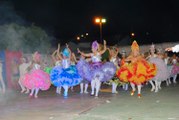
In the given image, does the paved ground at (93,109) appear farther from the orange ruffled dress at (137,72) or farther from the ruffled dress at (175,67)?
the ruffled dress at (175,67)

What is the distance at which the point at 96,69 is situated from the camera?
14508 millimetres

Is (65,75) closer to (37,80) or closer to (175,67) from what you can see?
(37,80)

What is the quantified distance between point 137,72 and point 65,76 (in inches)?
112

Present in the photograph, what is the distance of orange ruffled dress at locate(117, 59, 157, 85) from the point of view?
555 inches

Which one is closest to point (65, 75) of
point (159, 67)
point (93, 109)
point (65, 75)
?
point (65, 75)

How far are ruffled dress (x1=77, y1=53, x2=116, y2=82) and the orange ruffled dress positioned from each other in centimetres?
53

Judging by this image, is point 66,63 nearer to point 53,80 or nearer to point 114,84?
point 53,80

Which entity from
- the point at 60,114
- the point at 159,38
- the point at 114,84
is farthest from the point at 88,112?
the point at 159,38

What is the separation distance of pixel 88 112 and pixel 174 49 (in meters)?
3.04

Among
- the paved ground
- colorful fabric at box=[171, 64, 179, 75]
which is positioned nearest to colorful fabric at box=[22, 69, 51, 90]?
the paved ground

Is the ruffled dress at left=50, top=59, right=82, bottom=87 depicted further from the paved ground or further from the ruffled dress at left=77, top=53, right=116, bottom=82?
the paved ground

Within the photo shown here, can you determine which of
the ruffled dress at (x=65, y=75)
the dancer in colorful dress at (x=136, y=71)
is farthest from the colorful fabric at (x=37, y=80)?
the dancer in colorful dress at (x=136, y=71)

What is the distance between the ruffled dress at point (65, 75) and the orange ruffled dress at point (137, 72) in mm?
1890

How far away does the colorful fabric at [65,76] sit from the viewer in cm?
1456
